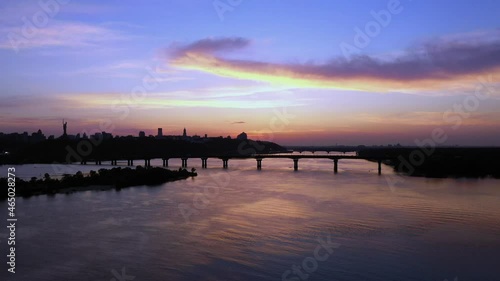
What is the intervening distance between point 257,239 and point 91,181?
3427 cm

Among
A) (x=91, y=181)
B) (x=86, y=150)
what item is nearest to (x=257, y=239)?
(x=91, y=181)

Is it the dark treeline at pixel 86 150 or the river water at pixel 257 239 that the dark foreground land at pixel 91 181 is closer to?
the river water at pixel 257 239

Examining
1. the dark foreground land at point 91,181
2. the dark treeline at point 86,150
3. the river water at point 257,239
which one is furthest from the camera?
the dark treeline at point 86,150

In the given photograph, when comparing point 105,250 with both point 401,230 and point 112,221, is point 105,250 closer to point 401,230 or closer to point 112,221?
point 112,221

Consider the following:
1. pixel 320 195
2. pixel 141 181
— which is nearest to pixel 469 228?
pixel 320 195

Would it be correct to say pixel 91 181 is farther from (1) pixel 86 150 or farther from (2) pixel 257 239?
(1) pixel 86 150

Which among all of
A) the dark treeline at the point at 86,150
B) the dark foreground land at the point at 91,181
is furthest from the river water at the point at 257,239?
the dark treeline at the point at 86,150

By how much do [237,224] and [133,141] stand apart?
143802mm

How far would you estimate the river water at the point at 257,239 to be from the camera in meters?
16.4

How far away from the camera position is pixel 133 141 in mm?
162625

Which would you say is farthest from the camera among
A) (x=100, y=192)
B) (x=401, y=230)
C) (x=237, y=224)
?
(x=100, y=192)

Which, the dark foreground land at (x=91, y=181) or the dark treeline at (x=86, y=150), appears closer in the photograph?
the dark foreground land at (x=91, y=181)

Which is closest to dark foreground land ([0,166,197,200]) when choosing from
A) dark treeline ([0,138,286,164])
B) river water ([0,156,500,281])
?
river water ([0,156,500,281])

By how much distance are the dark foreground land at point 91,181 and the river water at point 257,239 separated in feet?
14.9
